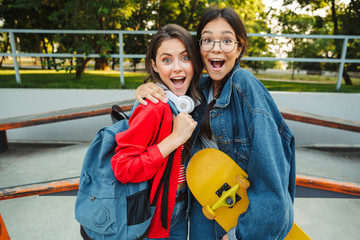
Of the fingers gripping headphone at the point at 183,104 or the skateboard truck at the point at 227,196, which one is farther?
the fingers gripping headphone at the point at 183,104

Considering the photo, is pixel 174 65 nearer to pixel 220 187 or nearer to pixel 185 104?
pixel 185 104

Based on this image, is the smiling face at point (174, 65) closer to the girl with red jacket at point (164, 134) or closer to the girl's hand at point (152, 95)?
the girl with red jacket at point (164, 134)

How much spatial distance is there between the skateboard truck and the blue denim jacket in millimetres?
47

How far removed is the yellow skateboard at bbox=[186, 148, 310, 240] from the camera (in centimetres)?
111

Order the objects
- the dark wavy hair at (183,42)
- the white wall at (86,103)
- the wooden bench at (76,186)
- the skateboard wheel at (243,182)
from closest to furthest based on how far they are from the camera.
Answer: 1. the skateboard wheel at (243,182)
2. the dark wavy hair at (183,42)
3. the wooden bench at (76,186)
4. the white wall at (86,103)

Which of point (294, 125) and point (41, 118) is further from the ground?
point (41, 118)

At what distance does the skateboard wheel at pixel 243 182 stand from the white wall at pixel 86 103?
396 cm

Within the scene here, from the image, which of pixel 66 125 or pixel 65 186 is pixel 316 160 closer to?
pixel 65 186

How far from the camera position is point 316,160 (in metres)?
3.72

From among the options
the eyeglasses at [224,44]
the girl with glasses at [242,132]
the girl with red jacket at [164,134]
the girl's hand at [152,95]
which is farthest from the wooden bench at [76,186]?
the eyeglasses at [224,44]

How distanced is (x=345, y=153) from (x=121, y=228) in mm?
4417

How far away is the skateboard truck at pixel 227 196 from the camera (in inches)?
42.2

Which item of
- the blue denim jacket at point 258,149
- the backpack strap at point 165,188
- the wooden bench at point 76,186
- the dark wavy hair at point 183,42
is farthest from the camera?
the wooden bench at point 76,186

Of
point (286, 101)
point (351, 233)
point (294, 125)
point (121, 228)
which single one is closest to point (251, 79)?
point (121, 228)
